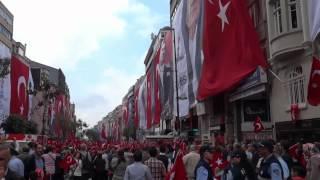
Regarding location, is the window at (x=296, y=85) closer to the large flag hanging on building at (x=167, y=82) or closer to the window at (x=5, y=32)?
the large flag hanging on building at (x=167, y=82)

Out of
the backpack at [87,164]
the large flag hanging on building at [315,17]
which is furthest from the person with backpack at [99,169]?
the large flag hanging on building at [315,17]

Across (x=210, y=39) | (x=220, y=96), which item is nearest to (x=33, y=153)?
(x=210, y=39)

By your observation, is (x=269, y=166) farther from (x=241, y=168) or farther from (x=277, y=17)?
(x=277, y=17)

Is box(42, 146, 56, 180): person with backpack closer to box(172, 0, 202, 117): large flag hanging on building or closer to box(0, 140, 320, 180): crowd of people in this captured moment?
box(0, 140, 320, 180): crowd of people

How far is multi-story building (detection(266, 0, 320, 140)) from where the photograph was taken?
23953mm

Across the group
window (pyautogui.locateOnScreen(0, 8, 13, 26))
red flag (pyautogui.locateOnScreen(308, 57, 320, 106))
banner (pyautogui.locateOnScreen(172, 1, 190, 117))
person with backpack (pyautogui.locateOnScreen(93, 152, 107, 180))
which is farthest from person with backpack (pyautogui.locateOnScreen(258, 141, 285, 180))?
window (pyautogui.locateOnScreen(0, 8, 13, 26))

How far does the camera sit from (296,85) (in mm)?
25844

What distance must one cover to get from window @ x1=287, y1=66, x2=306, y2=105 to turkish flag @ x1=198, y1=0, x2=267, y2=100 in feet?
7.62

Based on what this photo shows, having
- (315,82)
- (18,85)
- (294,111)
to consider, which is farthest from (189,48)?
(315,82)

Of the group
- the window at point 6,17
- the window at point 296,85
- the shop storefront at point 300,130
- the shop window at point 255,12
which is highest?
the window at point 6,17

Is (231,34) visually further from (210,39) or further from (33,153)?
(33,153)

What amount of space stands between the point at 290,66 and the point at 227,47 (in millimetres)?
3400

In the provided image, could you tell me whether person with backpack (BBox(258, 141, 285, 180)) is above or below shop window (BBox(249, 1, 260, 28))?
below

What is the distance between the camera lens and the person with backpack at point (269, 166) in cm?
932
